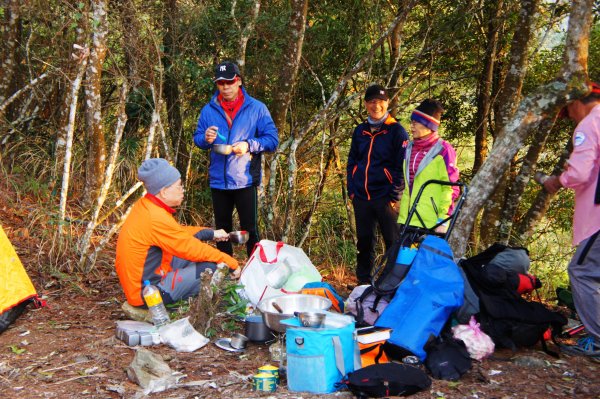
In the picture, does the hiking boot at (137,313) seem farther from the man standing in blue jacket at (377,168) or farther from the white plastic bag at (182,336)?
the man standing in blue jacket at (377,168)

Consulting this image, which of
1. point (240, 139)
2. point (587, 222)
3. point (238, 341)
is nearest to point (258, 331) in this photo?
point (238, 341)

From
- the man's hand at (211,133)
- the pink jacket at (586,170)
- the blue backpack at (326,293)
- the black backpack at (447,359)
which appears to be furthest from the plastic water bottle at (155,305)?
the pink jacket at (586,170)

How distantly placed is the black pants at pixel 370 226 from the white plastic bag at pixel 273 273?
2.16 ft

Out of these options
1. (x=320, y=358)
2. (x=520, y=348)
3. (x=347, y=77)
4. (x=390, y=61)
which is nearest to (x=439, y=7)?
(x=390, y=61)

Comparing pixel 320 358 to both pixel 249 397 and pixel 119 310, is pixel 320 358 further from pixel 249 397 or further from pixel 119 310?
pixel 119 310

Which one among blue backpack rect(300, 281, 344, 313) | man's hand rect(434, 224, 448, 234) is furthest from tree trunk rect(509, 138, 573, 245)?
blue backpack rect(300, 281, 344, 313)

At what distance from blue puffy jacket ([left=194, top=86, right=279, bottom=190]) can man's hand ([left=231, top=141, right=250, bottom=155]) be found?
0.09 meters

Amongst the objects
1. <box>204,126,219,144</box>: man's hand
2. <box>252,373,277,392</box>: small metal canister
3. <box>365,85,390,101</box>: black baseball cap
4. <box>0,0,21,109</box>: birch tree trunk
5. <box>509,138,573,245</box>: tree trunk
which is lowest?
<box>252,373,277,392</box>: small metal canister

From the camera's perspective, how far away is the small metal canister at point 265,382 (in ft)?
11.9

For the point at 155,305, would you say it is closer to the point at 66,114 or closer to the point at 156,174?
the point at 156,174

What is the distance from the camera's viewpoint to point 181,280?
4.95 meters

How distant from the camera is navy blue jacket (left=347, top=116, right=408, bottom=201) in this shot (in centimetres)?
548

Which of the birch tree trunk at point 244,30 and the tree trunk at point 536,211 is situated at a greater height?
the birch tree trunk at point 244,30

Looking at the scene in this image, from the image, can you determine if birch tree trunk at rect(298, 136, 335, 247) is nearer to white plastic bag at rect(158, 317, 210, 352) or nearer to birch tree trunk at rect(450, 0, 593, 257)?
birch tree trunk at rect(450, 0, 593, 257)
